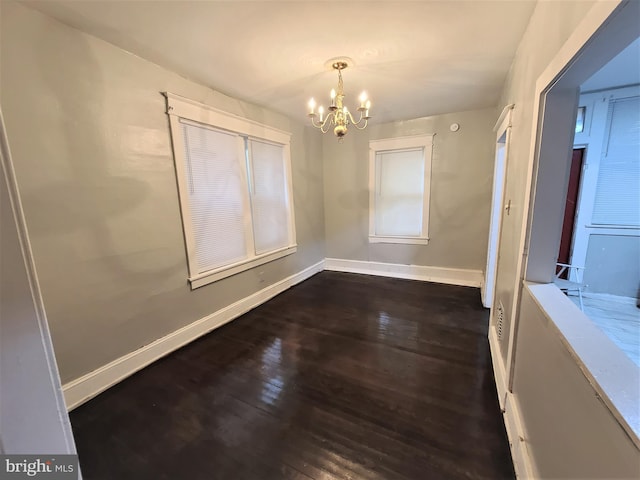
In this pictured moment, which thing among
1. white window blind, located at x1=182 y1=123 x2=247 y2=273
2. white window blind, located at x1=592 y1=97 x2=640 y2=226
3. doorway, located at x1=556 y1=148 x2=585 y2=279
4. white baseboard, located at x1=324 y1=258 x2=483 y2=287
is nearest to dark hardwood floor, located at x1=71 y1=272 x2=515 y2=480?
white window blind, located at x1=182 y1=123 x2=247 y2=273

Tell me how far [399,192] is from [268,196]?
2111mm

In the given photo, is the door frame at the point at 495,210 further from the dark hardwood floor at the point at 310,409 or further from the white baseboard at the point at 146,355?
the white baseboard at the point at 146,355

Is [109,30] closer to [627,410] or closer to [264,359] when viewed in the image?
[264,359]

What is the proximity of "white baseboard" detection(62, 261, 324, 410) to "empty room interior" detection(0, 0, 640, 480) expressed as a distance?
2cm

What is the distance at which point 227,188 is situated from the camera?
→ 2863 mm

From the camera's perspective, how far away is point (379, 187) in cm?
434

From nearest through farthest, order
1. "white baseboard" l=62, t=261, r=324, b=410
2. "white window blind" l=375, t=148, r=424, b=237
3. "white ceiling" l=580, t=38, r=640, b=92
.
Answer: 1. "white baseboard" l=62, t=261, r=324, b=410
2. "white ceiling" l=580, t=38, r=640, b=92
3. "white window blind" l=375, t=148, r=424, b=237

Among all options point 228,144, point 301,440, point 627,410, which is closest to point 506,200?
point 627,410

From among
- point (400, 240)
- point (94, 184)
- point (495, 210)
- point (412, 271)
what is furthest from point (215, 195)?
point (412, 271)

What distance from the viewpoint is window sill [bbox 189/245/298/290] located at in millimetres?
2612

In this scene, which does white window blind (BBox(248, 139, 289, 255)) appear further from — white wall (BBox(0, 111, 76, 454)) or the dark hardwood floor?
white wall (BBox(0, 111, 76, 454))

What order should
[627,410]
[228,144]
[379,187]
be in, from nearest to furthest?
1. [627,410]
2. [228,144]
3. [379,187]

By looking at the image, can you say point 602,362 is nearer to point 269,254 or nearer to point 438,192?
point 269,254

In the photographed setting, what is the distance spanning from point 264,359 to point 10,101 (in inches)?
93.1
